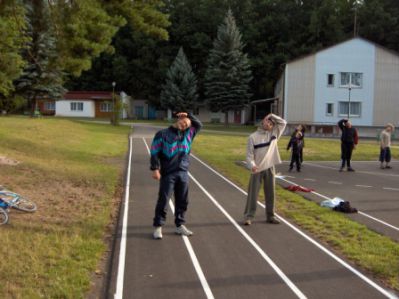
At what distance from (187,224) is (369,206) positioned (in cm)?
438

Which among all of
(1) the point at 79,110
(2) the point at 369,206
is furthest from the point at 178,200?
(1) the point at 79,110

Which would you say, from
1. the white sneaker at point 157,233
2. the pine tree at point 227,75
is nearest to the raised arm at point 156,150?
the white sneaker at point 157,233

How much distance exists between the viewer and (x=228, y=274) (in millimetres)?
5855

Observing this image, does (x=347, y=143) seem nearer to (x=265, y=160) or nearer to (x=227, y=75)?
(x=265, y=160)

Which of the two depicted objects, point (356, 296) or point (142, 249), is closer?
point (356, 296)

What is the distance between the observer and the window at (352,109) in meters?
48.8

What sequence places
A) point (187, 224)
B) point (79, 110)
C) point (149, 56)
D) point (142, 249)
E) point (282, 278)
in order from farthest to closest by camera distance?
point (149, 56), point (79, 110), point (187, 224), point (142, 249), point (282, 278)

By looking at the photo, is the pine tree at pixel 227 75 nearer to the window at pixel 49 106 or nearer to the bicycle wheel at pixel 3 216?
the window at pixel 49 106

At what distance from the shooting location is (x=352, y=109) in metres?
49.0

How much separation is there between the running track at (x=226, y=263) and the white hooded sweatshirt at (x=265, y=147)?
1.08 m

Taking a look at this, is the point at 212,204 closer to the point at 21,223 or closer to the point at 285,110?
the point at 21,223

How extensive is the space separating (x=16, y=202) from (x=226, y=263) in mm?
4066

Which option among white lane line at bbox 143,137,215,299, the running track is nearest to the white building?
the running track

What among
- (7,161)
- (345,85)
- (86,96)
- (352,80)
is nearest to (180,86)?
(86,96)
